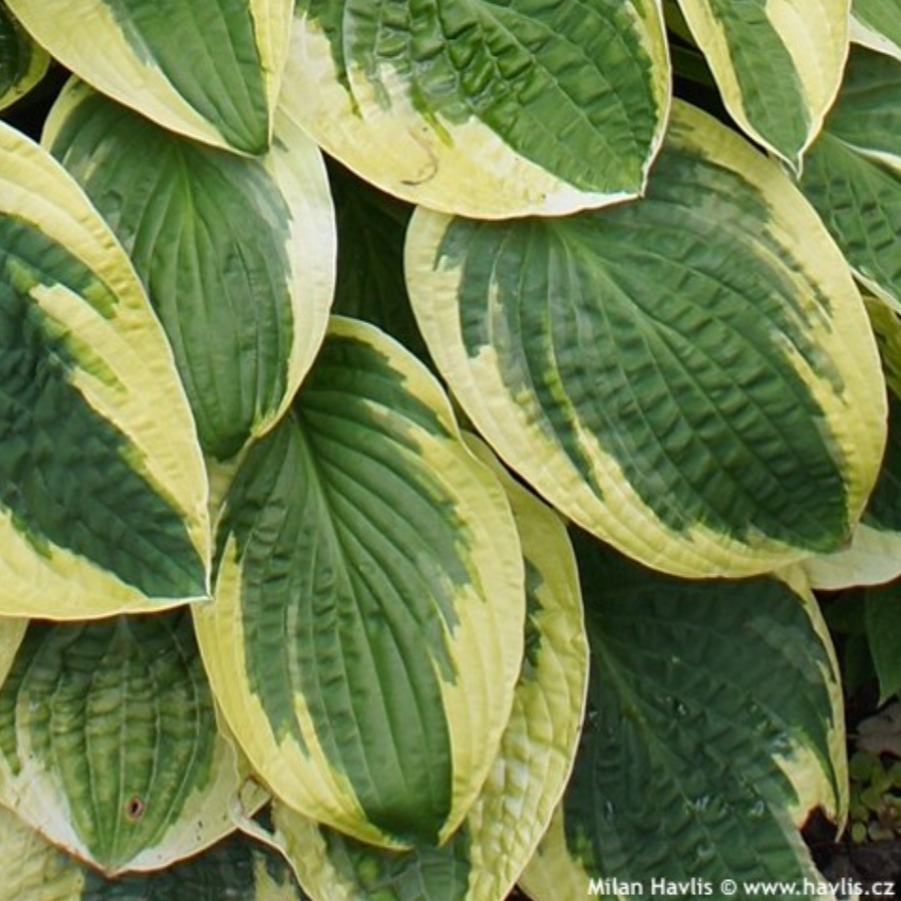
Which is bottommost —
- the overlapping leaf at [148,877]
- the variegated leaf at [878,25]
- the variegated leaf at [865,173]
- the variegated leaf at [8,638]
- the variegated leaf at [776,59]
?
the overlapping leaf at [148,877]

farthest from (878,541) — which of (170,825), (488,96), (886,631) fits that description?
(170,825)

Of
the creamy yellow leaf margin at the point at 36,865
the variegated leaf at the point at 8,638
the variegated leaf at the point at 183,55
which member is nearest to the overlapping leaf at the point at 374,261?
the variegated leaf at the point at 183,55

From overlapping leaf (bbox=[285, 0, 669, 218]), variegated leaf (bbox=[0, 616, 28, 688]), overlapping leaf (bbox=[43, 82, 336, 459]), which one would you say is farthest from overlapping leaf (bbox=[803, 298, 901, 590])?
variegated leaf (bbox=[0, 616, 28, 688])

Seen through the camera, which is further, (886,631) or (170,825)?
(886,631)

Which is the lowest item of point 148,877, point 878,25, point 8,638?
point 148,877

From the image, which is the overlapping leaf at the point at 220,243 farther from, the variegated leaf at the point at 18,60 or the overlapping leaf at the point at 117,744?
the overlapping leaf at the point at 117,744

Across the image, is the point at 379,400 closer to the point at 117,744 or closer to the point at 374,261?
the point at 374,261

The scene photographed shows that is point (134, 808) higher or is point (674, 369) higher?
point (674, 369)
